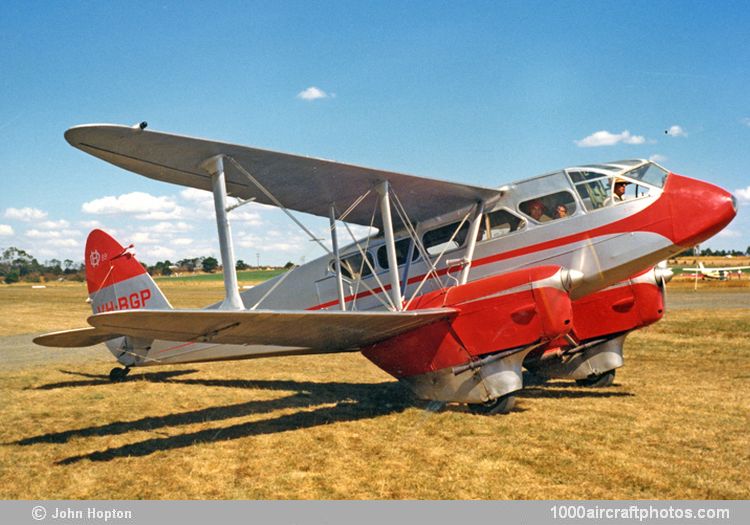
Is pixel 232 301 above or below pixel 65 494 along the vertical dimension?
above

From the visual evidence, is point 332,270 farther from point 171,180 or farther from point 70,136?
point 70,136

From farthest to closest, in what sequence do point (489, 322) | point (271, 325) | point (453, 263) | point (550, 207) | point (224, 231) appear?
point (453, 263), point (550, 207), point (489, 322), point (224, 231), point (271, 325)

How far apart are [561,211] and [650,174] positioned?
135cm

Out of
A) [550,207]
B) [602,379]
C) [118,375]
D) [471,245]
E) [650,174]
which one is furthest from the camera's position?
[118,375]

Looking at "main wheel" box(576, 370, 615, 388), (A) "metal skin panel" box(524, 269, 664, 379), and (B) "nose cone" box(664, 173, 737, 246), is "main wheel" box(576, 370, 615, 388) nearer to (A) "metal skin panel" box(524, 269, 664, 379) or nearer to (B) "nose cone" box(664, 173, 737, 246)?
(A) "metal skin panel" box(524, 269, 664, 379)

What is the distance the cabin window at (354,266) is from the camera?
9891 millimetres

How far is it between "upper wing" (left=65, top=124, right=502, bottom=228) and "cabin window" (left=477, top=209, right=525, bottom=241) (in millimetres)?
285

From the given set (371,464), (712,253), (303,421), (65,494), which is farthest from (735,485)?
(712,253)

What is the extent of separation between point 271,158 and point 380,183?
5.64 feet

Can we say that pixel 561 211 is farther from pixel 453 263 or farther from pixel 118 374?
pixel 118 374

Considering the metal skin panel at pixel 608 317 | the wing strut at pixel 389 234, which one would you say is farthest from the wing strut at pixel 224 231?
the metal skin panel at pixel 608 317

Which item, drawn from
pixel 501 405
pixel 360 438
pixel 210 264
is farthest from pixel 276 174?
pixel 210 264

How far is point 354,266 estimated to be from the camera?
998 cm

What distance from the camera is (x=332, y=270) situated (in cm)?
1009
